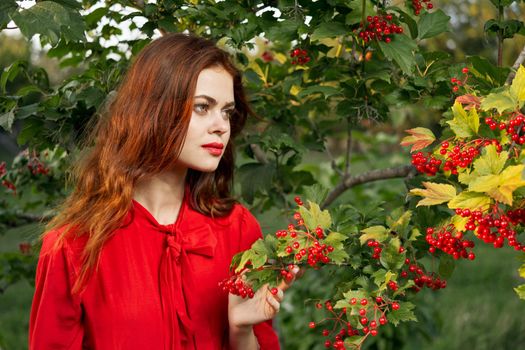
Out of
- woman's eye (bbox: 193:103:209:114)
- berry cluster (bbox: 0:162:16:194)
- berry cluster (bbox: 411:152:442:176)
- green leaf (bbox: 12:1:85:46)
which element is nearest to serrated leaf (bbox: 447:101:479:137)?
berry cluster (bbox: 411:152:442:176)

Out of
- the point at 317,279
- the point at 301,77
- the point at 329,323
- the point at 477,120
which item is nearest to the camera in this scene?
the point at 477,120

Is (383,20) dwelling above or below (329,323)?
above

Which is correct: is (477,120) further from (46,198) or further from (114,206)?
(46,198)

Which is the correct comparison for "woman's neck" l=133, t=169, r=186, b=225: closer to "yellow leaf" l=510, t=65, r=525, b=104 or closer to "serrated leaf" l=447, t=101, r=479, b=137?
"serrated leaf" l=447, t=101, r=479, b=137

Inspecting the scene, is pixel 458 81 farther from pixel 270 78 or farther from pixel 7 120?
pixel 7 120

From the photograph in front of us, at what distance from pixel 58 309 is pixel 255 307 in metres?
0.53

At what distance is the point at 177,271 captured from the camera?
206cm

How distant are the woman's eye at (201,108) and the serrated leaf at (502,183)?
852 millimetres

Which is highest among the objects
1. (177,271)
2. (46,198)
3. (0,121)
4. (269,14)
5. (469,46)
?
(269,14)

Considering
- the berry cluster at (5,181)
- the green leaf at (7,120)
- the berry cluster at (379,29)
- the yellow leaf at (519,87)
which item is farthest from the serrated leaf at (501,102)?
the berry cluster at (5,181)

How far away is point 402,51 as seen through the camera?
195cm

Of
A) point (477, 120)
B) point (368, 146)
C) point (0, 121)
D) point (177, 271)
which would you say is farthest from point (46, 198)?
point (368, 146)

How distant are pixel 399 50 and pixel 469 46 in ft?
36.3

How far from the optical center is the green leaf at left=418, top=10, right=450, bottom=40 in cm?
209
